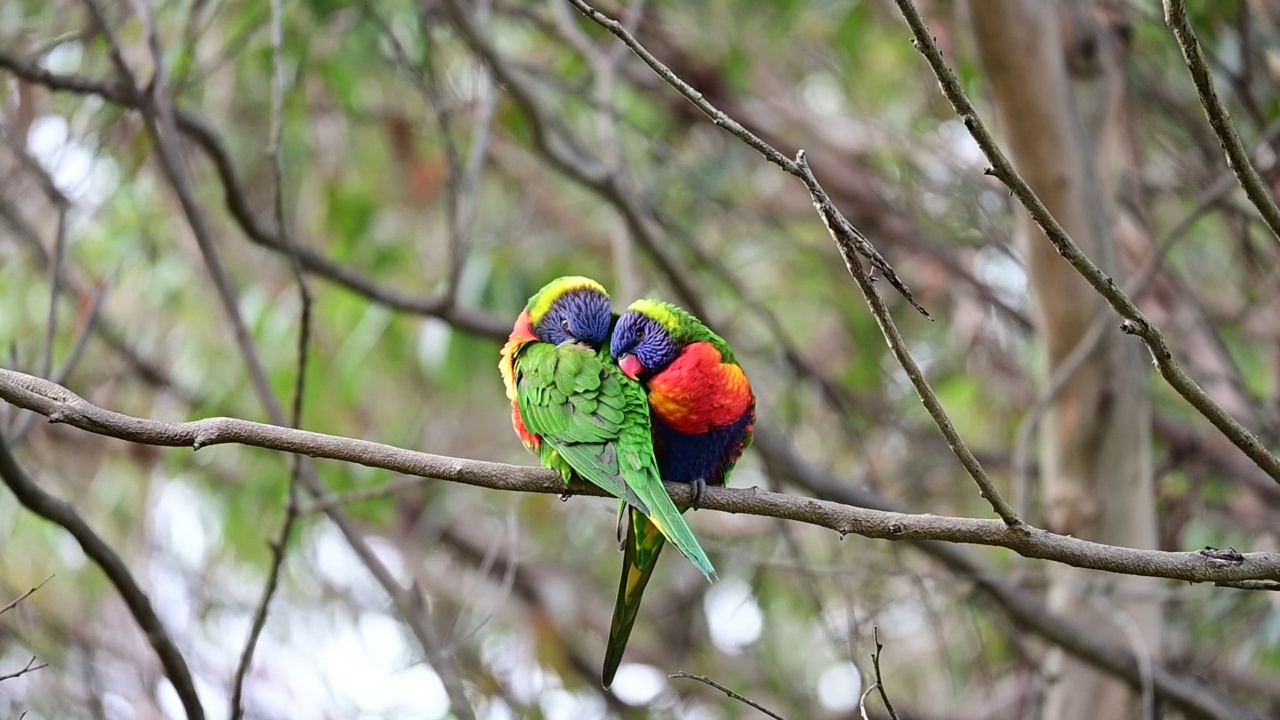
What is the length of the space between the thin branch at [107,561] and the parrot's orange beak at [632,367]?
1083 millimetres

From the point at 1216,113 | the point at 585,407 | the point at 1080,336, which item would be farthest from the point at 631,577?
the point at 1080,336

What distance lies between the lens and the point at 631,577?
8.53 ft

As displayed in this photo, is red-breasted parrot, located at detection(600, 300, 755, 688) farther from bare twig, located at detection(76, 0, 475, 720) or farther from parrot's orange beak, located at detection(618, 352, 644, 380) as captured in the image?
bare twig, located at detection(76, 0, 475, 720)

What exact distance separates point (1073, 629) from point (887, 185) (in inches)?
110

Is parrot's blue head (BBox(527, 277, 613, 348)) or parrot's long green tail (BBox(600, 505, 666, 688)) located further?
parrot's blue head (BBox(527, 277, 613, 348))

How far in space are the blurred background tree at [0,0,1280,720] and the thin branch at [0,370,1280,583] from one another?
0.92 metres

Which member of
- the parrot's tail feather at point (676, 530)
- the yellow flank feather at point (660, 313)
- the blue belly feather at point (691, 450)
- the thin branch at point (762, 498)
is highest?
the yellow flank feather at point (660, 313)

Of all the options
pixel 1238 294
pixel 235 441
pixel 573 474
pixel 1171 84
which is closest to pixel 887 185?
pixel 1171 84

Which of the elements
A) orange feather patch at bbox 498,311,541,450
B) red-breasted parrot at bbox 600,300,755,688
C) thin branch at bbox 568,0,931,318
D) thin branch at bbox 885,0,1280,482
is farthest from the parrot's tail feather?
thin branch at bbox 885,0,1280,482

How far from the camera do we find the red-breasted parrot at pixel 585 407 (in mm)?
2234

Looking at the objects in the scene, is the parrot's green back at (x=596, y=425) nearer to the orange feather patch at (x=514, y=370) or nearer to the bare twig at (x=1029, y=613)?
the orange feather patch at (x=514, y=370)

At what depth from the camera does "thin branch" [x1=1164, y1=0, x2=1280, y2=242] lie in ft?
4.78

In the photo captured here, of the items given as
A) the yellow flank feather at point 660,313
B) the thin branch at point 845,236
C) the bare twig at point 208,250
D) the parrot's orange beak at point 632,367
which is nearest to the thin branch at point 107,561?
the bare twig at point 208,250

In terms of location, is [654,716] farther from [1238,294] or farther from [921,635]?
[1238,294]
